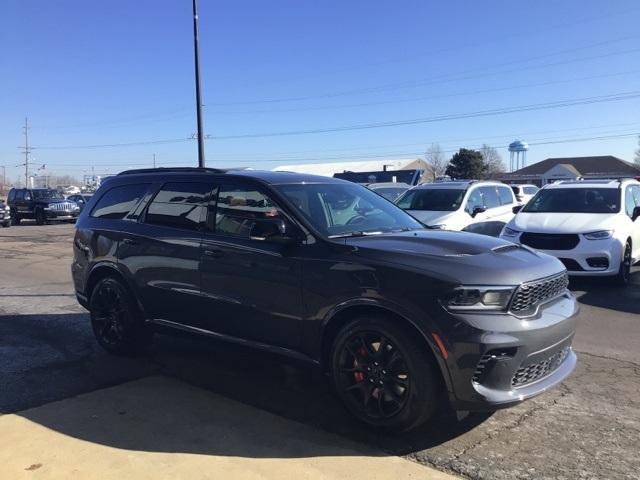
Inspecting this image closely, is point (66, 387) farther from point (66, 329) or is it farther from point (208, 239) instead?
point (66, 329)

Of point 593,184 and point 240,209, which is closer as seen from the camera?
point 240,209

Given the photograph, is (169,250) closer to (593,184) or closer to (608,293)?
(608,293)

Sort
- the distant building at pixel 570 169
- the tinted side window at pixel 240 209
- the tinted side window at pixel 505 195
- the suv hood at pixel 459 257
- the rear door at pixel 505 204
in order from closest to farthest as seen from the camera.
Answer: the suv hood at pixel 459 257 → the tinted side window at pixel 240 209 → the rear door at pixel 505 204 → the tinted side window at pixel 505 195 → the distant building at pixel 570 169

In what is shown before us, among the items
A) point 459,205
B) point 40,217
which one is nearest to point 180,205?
point 459,205

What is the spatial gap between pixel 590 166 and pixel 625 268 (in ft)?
225

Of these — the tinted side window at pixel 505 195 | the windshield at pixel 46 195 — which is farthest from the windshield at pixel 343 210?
the windshield at pixel 46 195

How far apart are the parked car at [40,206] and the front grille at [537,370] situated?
3041 cm

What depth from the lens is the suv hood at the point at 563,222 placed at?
901 cm

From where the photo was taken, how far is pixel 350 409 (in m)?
4.03

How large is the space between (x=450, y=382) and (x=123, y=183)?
4073 mm

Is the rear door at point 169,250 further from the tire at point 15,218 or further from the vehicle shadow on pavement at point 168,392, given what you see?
the tire at point 15,218

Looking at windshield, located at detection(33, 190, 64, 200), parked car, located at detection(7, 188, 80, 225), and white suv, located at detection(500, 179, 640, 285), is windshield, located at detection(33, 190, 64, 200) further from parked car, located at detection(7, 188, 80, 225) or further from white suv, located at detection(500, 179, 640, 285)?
white suv, located at detection(500, 179, 640, 285)

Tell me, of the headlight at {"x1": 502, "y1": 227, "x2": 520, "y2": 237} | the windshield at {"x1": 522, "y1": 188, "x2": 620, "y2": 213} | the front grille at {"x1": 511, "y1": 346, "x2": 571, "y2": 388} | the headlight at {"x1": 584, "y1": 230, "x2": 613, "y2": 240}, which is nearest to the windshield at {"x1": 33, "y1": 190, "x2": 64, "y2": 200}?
the windshield at {"x1": 522, "y1": 188, "x2": 620, "y2": 213}

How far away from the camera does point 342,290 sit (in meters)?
3.96
